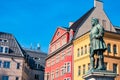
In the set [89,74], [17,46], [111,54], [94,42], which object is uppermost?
[17,46]

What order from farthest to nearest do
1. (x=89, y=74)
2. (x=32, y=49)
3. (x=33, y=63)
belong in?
(x=32, y=49) → (x=33, y=63) → (x=89, y=74)

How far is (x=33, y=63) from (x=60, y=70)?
24.2m

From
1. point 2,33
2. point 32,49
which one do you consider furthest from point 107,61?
point 32,49

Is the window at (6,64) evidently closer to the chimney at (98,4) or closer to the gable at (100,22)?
the gable at (100,22)

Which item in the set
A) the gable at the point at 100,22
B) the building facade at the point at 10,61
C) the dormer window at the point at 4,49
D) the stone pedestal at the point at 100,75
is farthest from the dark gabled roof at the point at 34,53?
the stone pedestal at the point at 100,75

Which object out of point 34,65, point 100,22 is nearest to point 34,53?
point 34,65

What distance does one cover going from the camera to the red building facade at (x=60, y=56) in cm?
5506

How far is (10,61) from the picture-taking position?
66.8 m

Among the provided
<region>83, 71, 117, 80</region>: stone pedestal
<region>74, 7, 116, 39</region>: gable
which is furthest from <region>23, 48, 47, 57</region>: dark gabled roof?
<region>83, 71, 117, 80</region>: stone pedestal

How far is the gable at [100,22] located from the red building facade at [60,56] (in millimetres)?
1556

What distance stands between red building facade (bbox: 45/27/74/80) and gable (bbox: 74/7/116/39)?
156 cm

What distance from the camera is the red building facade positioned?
181 ft

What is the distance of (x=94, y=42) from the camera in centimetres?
2086

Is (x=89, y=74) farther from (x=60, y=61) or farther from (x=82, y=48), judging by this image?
(x=60, y=61)
